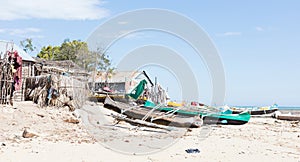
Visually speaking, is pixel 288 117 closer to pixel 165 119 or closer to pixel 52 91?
pixel 165 119

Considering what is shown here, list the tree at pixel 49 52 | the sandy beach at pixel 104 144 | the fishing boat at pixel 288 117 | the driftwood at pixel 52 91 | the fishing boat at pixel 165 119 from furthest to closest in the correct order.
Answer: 1. the tree at pixel 49 52
2. the fishing boat at pixel 288 117
3. the driftwood at pixel 52 91
4. the fishing boat at pixel 165 119
5. the sandy beach at pixel 104 144

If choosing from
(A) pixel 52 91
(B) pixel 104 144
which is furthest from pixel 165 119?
(B) pixel 104 144

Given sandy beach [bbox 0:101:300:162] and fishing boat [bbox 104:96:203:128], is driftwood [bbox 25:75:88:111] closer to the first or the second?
sandy beach [bbox 0:101:300:162]

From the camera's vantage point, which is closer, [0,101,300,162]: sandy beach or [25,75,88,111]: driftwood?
[0,101,300,162]: sandy beach

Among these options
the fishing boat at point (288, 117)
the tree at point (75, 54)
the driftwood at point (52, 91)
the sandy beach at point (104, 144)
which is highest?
the tree at point (75, 54)

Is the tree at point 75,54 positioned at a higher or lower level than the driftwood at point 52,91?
higher

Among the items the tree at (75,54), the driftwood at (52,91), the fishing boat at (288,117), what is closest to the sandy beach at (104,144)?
the driftwood at (52,91)

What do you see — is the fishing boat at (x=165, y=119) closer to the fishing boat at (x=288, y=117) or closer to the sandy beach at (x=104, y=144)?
the sandy beach at (x=104, y=144)

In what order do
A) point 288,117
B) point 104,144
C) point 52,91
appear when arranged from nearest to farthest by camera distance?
point 104,144 → point 52,91 → point 288,117

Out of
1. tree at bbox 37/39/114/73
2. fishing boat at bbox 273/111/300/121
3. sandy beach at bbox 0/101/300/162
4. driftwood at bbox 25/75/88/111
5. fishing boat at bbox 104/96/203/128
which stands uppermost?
tree at bbox 37/39/114/73

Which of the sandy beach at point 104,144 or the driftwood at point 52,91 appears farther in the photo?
the driftwood at point 52,91

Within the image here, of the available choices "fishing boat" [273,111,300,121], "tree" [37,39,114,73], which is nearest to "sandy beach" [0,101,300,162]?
"fishing boat" [273,111,300,121]

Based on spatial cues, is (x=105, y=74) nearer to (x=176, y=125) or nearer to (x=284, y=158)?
(x=176, y=125)

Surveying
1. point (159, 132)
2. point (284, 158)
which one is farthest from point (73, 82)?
point (284, 158)
